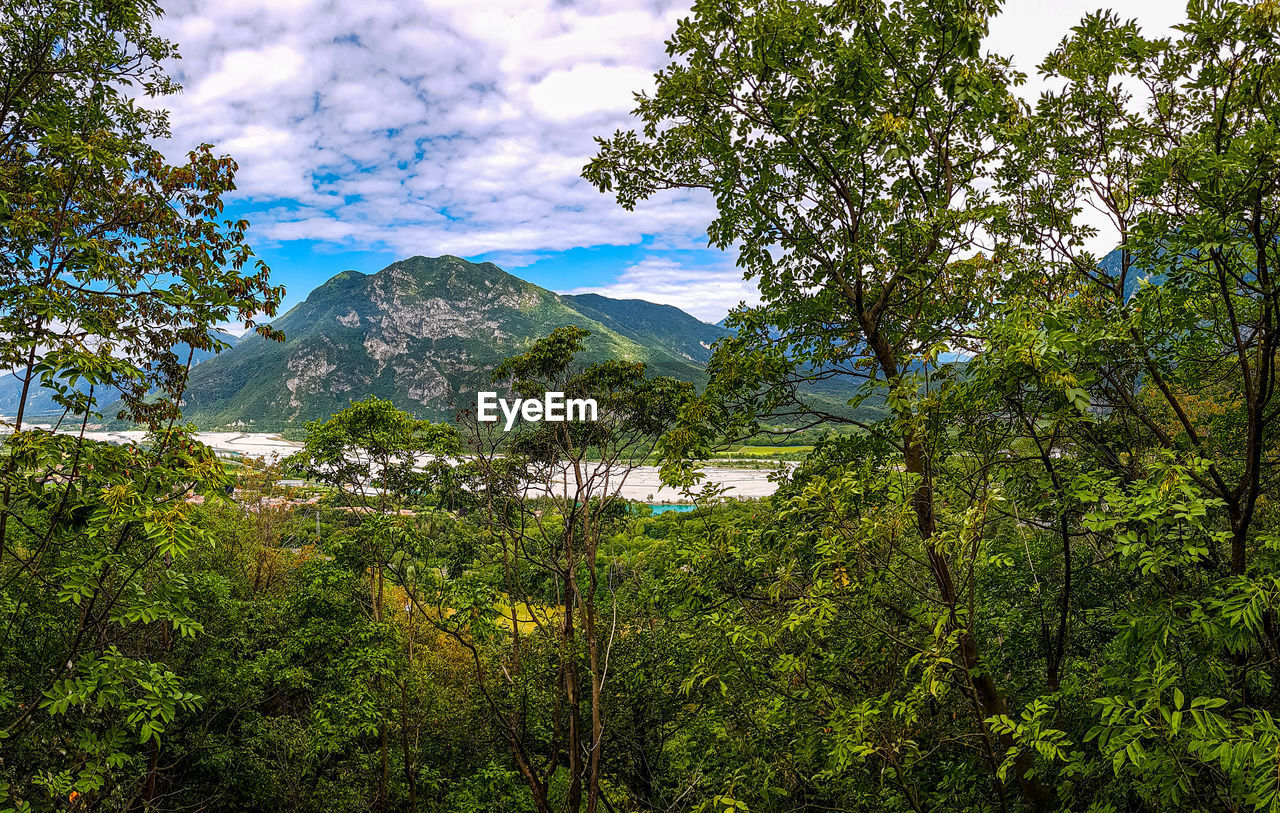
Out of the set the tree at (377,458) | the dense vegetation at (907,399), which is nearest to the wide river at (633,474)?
the tree at (377,458)

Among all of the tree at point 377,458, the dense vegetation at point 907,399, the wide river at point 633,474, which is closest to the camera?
the dense vegetation at point 907,399

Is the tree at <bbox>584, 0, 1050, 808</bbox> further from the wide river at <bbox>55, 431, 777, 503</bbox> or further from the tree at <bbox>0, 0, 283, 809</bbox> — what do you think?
the wide river at <bbox>55, 431, 777, 503</bbox>

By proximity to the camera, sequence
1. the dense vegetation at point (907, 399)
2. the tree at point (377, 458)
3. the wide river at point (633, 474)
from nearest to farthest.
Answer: the dense vegetation at point (907, 399)
the tree at point (377, 458)
the wide river at point (633, 474)

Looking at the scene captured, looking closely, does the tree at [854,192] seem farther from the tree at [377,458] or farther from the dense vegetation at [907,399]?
the tree at [377,458]

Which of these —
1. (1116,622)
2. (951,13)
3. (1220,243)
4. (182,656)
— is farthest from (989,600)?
(182,656)

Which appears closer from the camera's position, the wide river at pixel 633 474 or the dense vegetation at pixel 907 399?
the dense vegetation at pixel 907 399

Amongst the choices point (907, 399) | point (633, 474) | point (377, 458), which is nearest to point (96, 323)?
point (907, 399)

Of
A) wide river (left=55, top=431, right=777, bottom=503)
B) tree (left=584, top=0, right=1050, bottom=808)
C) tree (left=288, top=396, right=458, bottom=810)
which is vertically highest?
tree (left=584, top=0, right=1050, bottom=808)

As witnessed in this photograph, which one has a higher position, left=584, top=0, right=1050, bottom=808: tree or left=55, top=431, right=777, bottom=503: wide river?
left=584, top=0, right=1050, bottom=808: tree

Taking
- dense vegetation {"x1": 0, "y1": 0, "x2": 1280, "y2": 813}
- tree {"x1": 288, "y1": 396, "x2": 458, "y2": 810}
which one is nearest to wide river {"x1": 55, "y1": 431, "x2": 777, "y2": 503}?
tree {"x1": 288, "y1": 396, "x2": 458, "y2": 810}

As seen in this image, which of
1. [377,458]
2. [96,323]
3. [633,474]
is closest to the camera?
[96,323]

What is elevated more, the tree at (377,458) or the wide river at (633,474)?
the tree at (377,458)

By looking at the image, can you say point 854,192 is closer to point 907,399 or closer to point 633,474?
point 907,399
